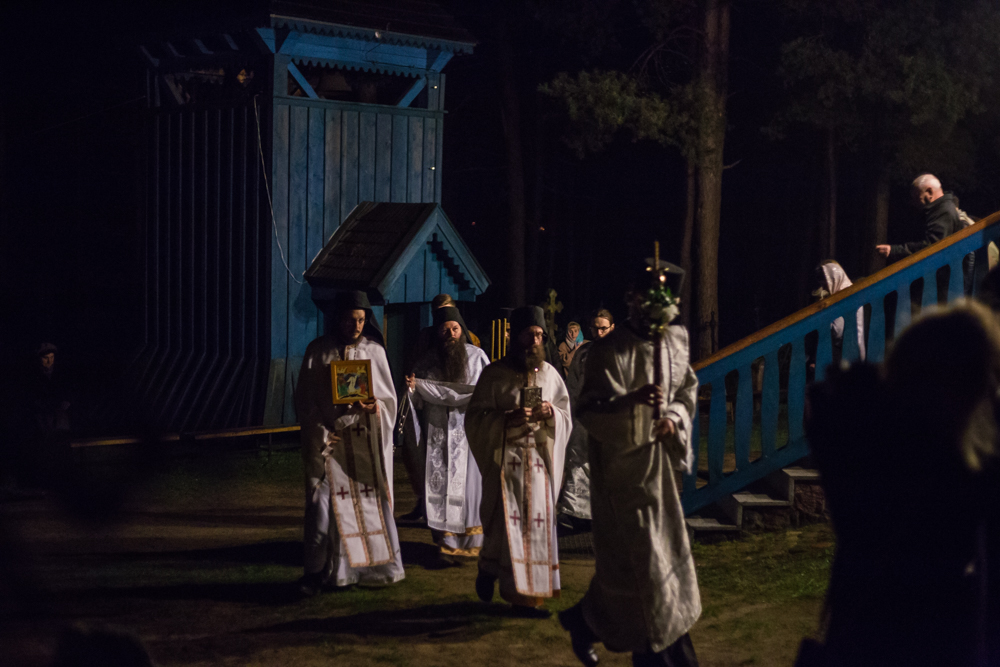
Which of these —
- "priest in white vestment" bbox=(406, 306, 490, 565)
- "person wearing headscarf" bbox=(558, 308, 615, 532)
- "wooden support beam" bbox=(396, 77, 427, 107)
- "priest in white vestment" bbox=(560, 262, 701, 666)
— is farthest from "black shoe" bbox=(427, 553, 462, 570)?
"wooden support beam" bbox=(396, 77, 427, 107)

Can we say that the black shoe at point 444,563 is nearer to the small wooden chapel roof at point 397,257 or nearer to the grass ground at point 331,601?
the grass ground at point 331,601

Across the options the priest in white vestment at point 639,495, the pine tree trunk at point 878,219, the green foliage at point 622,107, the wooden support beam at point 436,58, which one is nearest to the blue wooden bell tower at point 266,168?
the wooden support beam at point 436,58

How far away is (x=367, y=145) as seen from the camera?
14531 millimetres

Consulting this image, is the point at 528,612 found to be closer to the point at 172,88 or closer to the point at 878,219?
the point at 172,88

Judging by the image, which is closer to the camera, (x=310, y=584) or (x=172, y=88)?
(x=310, y=584)

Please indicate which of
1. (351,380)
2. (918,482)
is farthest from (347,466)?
(918,482)

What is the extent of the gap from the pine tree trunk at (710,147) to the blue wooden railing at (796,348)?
9212mm

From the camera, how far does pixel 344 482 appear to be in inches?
313

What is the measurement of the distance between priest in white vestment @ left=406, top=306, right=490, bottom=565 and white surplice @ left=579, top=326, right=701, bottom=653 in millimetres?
3058

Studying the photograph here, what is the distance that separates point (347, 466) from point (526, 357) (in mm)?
1451

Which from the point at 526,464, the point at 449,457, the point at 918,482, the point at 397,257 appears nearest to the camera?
the point at 918,482

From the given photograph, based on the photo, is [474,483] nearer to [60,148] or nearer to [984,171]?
[60,148]

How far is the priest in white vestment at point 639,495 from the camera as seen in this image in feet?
19.3

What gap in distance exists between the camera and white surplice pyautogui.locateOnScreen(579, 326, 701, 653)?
5.90m
